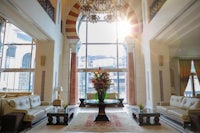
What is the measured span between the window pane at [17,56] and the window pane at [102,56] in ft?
12.9

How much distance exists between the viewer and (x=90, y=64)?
1030 cm

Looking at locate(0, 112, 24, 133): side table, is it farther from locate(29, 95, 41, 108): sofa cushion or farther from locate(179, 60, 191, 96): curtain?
locate(179, 60, 191, 96): curtain

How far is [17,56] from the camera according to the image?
1054 cm

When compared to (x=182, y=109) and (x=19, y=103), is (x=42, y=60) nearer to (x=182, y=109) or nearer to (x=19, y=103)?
(x=19, y=103)

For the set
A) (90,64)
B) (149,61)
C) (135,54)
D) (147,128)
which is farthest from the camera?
(90,64)

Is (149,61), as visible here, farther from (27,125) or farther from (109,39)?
(27,125)

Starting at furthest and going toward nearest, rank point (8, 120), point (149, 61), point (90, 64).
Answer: point (90, 64) → point (149, 61) → point (8, 120)

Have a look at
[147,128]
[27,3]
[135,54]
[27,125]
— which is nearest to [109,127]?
[147,128]

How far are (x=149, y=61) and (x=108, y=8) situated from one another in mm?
3441

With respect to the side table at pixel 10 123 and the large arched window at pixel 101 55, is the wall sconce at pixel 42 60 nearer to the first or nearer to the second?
the large arched window at pixel 101 55

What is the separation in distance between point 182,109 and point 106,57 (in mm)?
6010

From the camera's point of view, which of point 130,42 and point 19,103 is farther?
point 130,42

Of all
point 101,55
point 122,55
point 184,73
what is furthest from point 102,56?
point 184,73

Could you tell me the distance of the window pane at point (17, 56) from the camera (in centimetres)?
1036
